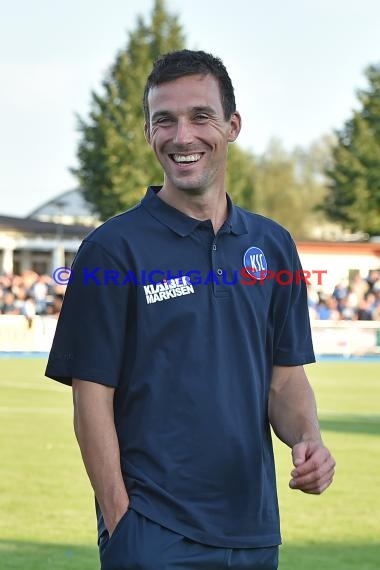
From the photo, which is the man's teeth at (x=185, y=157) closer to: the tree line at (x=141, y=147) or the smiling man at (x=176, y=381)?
the smiling man at (x=176, y=381)

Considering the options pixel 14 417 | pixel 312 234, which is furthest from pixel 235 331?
pixel 312 234

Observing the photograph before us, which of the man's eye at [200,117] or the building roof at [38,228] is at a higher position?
the building roof at [38,228]

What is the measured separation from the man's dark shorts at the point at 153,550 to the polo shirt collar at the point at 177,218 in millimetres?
856

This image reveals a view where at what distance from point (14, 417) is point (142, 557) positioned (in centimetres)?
1447

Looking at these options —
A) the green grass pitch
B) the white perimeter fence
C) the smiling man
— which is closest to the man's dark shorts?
the smiling man

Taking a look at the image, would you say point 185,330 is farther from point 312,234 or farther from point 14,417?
point 312,234

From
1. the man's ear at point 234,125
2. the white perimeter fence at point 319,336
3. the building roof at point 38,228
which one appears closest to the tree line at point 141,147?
the building roof at point 38,228

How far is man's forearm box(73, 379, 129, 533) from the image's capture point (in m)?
3.91

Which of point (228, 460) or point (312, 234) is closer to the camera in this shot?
point (228, 460)

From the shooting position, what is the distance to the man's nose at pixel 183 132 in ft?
13.6

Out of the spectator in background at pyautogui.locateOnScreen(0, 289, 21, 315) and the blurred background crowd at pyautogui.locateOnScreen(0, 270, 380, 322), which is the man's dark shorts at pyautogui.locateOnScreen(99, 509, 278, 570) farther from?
the spectator in background at pyautogui.locateOnScreen(0, 289, 21, 315)

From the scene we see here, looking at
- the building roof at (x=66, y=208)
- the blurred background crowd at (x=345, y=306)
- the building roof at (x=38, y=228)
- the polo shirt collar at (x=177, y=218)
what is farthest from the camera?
the building roof at (x=66, y=208)

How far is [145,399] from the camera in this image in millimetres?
3969

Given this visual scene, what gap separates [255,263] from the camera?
4203 mm
